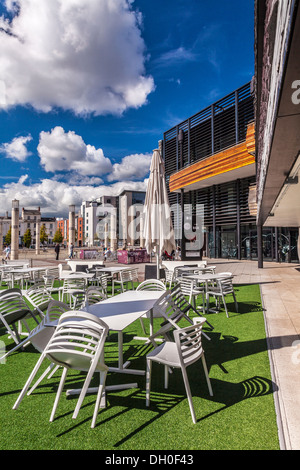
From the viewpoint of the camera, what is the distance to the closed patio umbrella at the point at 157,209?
315 inches

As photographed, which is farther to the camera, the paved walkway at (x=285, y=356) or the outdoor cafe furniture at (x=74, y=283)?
the outdoor cafe furniture at (x=74, y=283)

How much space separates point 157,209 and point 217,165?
1420 centimetres

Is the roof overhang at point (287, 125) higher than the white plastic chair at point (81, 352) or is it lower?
higher

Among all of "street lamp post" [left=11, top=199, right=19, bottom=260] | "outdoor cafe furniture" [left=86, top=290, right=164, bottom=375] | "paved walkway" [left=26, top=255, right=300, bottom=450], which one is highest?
"street lamp post" [left=11, top=199, right=19, bottom=260]

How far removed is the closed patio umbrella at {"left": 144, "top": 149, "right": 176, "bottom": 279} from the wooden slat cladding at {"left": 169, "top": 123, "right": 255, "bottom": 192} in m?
10.9

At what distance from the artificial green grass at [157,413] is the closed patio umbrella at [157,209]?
445 cm

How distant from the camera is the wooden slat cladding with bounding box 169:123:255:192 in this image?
A: 18.5 metres

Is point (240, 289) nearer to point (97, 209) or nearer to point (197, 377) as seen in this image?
point (197, 377)

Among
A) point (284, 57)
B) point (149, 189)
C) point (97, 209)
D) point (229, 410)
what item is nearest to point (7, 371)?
point (229, 410)

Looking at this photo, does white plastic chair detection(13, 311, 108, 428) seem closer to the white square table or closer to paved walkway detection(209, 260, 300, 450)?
the white square table

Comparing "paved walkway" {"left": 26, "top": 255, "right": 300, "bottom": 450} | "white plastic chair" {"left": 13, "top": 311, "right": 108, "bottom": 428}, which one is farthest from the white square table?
"paved walkway" {"left": 26, "top": 255, "right": 300, "bottom": 450}

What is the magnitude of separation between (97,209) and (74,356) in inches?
3662

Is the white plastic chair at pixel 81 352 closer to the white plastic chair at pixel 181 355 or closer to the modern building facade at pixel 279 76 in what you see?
the white plastic chair at pixel 181 355

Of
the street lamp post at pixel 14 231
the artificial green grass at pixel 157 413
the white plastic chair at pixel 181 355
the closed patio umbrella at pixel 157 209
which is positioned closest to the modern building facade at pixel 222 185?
the closed patio umbrella at pixel 157 209
